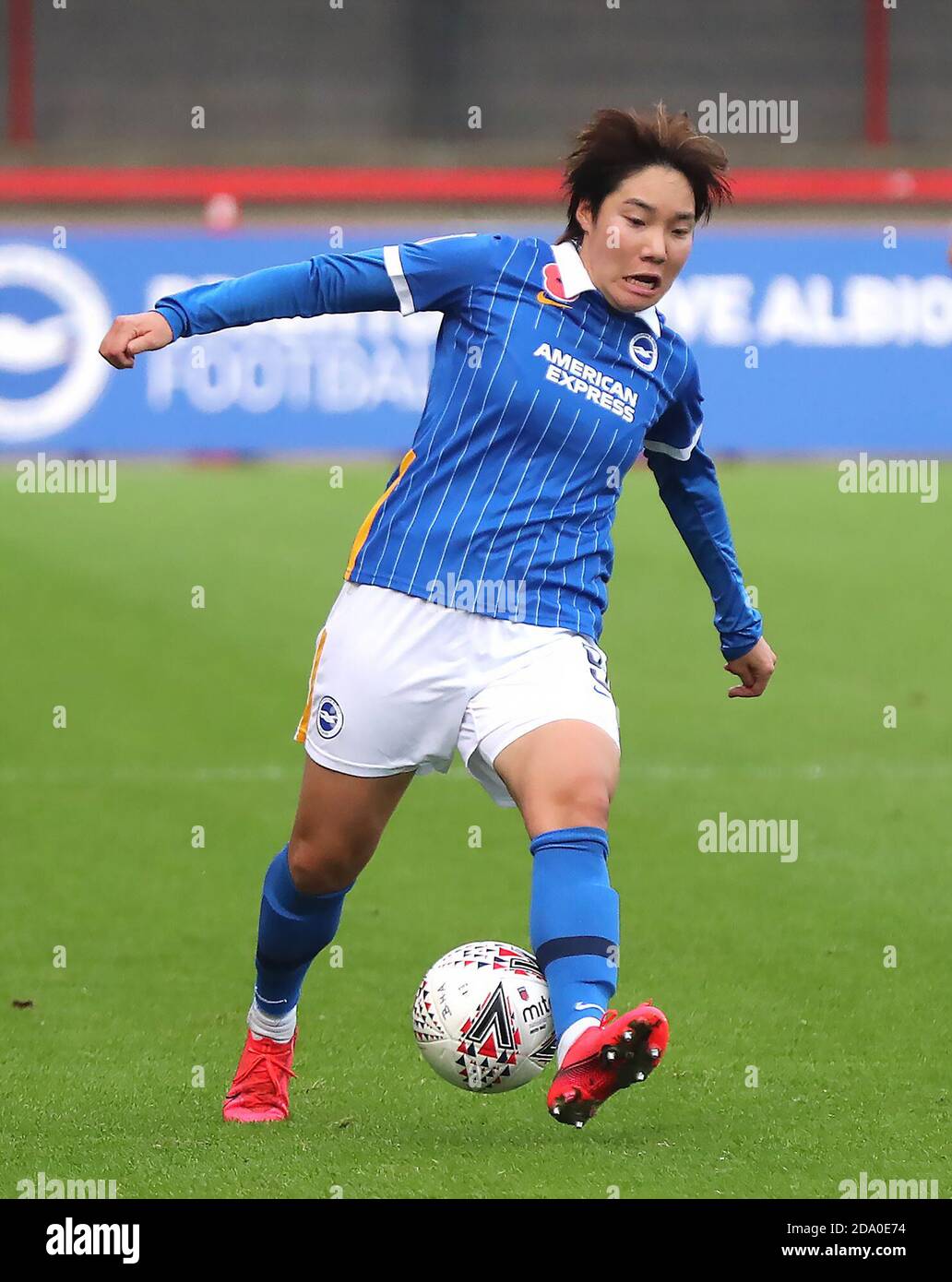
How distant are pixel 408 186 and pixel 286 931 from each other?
1445 centimetres

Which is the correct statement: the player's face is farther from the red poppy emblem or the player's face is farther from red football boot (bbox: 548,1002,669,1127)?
red football boot (bbox: 548,1002,669,1127)

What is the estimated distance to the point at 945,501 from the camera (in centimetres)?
1519

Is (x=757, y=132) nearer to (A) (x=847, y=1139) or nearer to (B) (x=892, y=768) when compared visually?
(B) (x=892, y=768)

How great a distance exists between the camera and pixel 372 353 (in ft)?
50.5

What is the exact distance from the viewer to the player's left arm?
15.1ft

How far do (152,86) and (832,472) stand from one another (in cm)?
1058

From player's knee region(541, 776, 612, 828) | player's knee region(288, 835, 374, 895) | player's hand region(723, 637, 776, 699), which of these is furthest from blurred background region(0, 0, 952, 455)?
player's knee region(541, 776, 612, 828)

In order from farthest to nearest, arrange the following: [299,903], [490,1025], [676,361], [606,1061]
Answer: [299,903]
[676,361]
[490,1025]
[606,1061]

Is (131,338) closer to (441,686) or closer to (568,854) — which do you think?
(441,686)

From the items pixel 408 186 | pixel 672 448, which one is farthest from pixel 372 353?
pixel 672 448

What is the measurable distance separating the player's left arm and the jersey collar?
0.16 meters

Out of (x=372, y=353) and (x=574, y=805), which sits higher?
(x=372, y=353)

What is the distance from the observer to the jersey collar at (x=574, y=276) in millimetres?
4328

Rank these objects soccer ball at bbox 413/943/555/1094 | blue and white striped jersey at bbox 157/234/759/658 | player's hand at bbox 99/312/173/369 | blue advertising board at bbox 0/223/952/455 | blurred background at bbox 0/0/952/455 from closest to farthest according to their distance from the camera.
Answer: player's hand at bbox 99/312/173/369, soccer ball at bbox 413/943/555/1094, blue and white striped jersey at bbox 157/234/759/658, blue advertising board at bbox 0/223/952/455, blurred background at bbox 0/0/952/455
